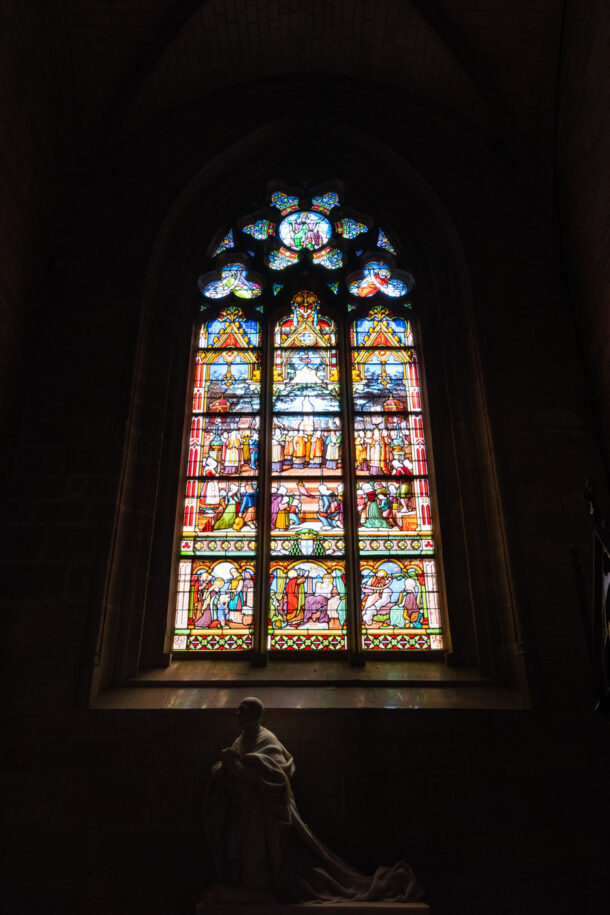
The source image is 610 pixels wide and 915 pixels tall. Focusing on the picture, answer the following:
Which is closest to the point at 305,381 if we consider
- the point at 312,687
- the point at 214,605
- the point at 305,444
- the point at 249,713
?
the point at 305,444

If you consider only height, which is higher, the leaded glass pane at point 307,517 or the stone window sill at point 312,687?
the leaded glass pane at point 307,517

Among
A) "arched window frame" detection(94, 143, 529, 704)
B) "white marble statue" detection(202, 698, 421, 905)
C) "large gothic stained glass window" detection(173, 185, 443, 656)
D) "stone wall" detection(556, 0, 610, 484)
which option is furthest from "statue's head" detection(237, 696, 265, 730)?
"stone wall" detection(556, 0, 610, 484)

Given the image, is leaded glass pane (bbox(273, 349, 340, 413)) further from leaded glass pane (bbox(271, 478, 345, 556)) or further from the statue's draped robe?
the statue's draped robe

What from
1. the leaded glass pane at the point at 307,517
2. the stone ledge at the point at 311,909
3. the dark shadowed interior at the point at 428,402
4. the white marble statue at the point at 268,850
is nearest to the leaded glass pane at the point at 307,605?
the leaded glass pane at the point at 307,517

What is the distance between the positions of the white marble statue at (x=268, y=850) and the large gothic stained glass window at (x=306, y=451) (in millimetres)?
1520

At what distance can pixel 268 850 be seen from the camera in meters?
4.15

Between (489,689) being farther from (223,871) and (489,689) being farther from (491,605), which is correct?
(223,871)

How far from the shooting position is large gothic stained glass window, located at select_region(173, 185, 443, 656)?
233 inches

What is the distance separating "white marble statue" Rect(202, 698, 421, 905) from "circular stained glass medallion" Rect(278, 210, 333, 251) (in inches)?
214

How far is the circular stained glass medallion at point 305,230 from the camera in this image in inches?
320

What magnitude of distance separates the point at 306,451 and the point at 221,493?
0.83 meters

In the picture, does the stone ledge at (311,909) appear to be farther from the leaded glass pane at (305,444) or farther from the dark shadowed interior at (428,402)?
the leaded glass pane at (305,444)

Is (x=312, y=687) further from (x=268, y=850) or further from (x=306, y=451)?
(x=306, y=451)

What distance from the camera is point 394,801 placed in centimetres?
468
